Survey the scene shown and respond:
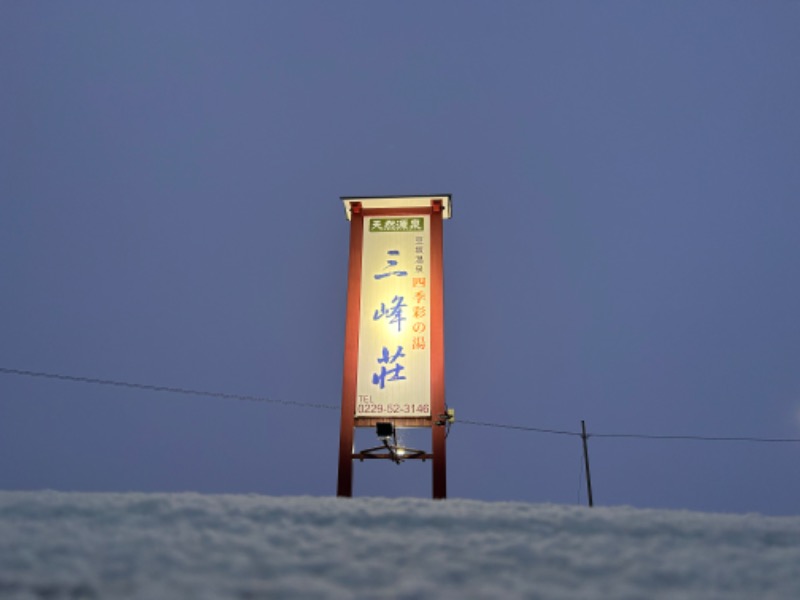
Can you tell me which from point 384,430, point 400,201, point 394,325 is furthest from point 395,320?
point 400,201

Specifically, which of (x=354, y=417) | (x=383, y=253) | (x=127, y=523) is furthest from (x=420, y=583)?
(x=383, y=253)

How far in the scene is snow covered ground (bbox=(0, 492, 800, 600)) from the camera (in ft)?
1.73

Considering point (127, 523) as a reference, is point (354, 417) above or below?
above

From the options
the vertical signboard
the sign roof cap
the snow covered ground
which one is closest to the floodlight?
the vertical signboard

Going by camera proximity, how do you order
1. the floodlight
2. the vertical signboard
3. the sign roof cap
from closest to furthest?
the floodlight < the vertical signboard < the sign roof cap

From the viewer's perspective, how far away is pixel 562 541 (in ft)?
2.26

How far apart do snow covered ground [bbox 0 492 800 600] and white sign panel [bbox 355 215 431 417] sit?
6885 mm

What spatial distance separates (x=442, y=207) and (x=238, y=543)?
8.29 meters

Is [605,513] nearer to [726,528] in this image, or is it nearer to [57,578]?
[726,528]

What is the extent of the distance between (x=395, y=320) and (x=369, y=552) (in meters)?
7.41

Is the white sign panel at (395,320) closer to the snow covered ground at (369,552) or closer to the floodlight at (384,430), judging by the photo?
the floodlight at (384,430)

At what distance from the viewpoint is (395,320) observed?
8.03 m

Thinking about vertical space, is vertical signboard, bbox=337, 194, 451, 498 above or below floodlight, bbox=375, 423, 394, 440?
above

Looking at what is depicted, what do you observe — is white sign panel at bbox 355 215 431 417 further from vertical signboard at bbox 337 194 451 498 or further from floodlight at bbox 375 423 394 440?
floodlight at bbox 375 423 394 440
